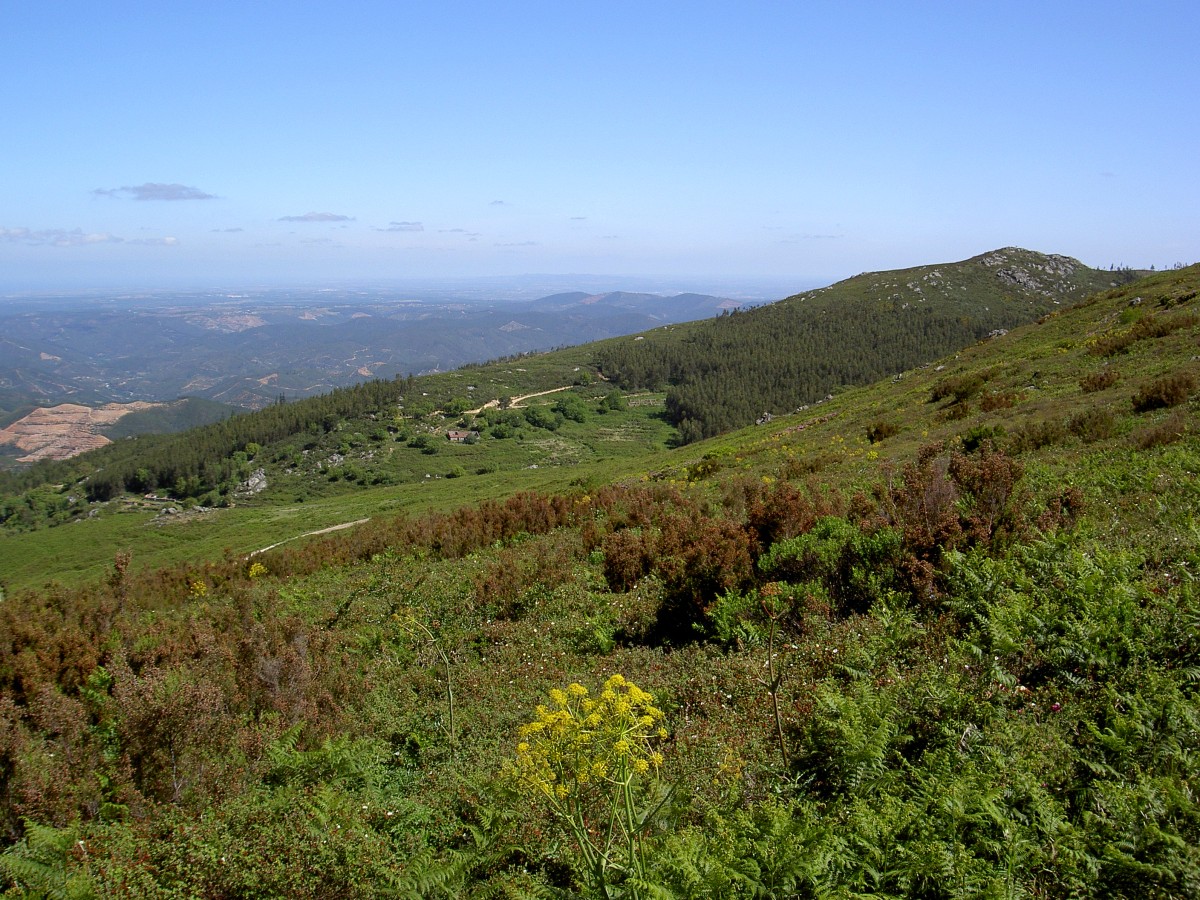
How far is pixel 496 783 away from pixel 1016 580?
5.09 m

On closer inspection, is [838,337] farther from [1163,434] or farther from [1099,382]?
[1163,434]

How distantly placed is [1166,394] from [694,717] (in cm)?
1502

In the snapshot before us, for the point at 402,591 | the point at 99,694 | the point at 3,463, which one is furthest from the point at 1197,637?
the point at 3,463

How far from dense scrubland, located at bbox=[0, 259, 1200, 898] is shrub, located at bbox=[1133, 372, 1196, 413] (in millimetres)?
3405

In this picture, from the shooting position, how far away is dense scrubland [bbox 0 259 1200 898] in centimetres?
321

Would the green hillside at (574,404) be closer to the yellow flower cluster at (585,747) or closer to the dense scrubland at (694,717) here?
the dense scrubland at (694,717)

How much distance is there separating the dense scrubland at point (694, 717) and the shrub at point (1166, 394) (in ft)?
11.2

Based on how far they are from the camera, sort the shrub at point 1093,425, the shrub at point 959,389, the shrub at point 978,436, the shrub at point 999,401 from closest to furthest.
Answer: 1. the shrub at point 1093,425
2. the shrub at point 978,436
3. the shrub at point 999,401
4. the shrub at point 959,389

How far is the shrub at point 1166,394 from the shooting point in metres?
13.8

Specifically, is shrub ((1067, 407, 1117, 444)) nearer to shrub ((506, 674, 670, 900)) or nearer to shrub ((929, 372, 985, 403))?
shrub ((929, 372, 985, 403))

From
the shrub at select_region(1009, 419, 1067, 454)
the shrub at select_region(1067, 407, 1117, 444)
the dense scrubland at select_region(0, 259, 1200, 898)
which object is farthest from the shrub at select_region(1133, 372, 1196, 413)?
the dense scrubland at select_region(0, 259, 1200, 898)

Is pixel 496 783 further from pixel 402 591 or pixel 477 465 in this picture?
pixel 477 465

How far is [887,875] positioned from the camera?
2.99 meters

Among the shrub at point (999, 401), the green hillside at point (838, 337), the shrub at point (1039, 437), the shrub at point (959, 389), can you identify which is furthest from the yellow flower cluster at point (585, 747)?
the green hillside at point (838, 337)
